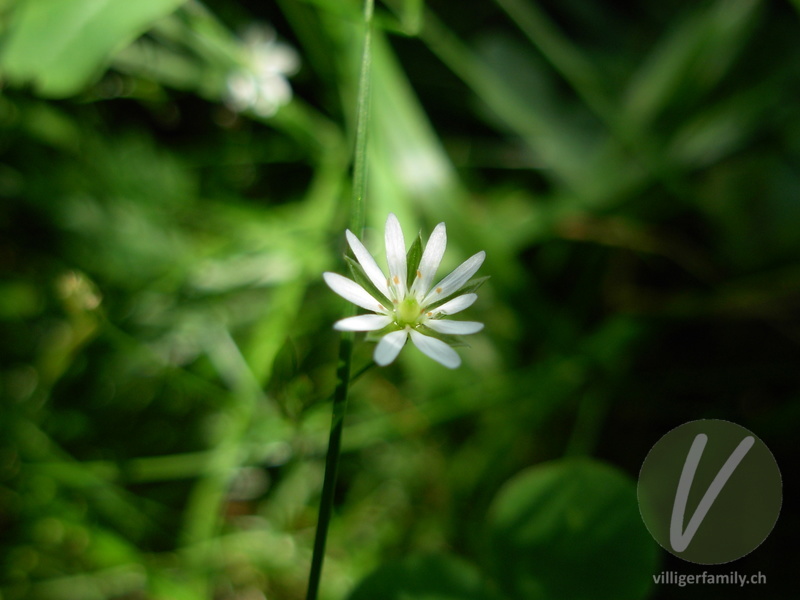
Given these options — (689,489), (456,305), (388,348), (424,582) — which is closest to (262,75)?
(456,305)

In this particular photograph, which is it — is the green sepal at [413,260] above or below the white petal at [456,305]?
above

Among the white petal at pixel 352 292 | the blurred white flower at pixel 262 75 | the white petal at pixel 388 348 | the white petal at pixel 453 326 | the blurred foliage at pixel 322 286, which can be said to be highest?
the blurred white flower at pixel 262 75

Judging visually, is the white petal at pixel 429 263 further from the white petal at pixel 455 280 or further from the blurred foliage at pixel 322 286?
the blurred foliage at pixel 322 286

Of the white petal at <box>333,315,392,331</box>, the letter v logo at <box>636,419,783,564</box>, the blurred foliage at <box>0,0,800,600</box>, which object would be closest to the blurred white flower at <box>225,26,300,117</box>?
the blurred foliage at <box>0,0,800,600</box>

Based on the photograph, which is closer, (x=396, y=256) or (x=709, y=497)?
(x=396, y=256)

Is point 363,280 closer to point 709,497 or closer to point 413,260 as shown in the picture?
point 413,260

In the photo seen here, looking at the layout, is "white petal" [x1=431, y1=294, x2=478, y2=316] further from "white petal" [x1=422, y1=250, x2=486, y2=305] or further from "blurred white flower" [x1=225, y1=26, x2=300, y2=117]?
"blurred white flower" [x1=225, y1=26, x2=300, y2=117]

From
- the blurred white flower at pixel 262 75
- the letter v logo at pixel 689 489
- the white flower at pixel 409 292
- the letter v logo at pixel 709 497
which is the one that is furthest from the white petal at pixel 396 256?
the blurred white flower at pixel 262 75
